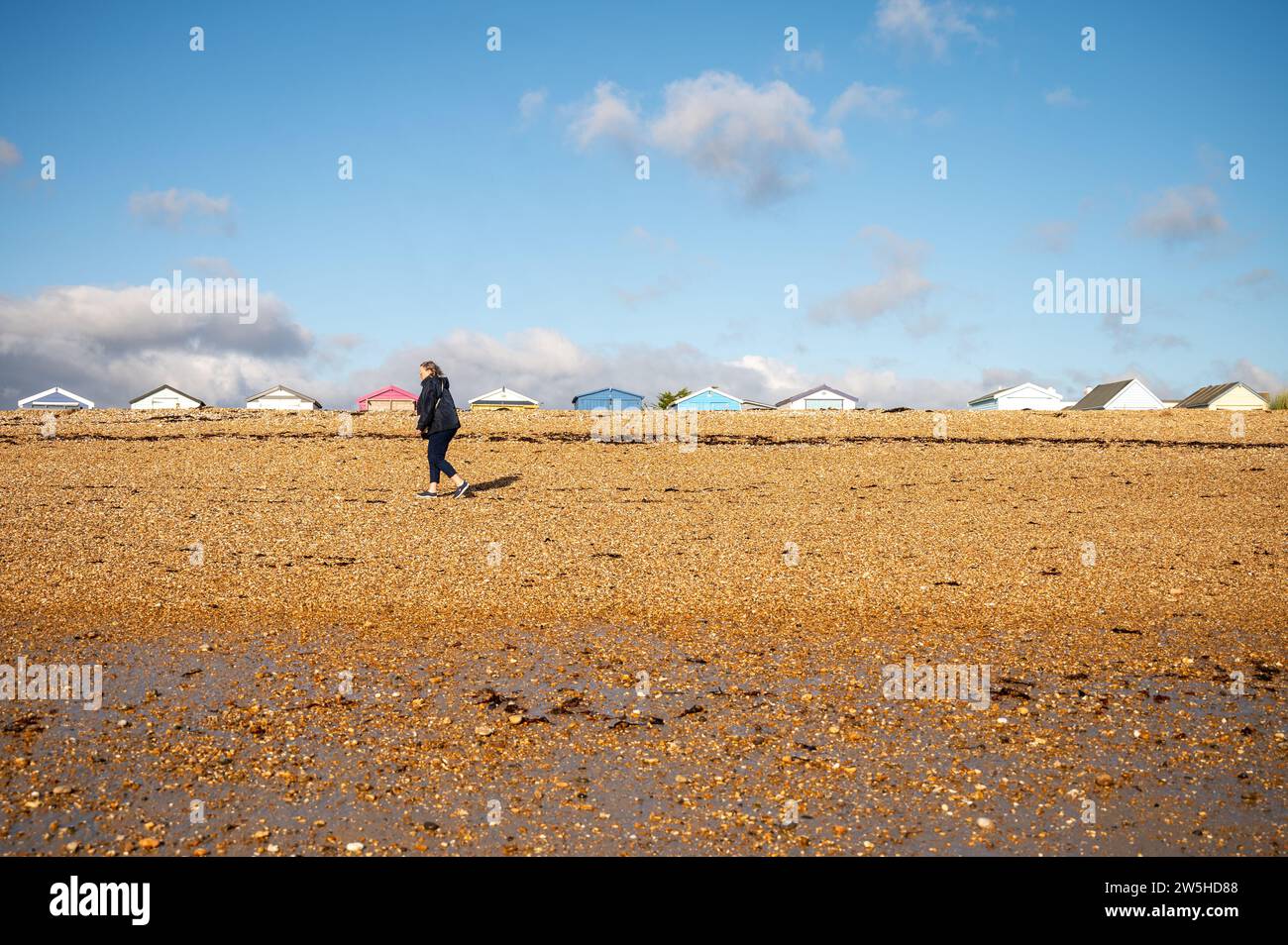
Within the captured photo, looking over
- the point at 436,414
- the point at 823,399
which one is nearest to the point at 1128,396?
the point at 823,399

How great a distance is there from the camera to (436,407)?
56.7 ft

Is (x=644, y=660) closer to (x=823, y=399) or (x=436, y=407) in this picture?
(x=436, y=407)

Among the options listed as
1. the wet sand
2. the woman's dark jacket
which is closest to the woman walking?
the woman's dark jacket

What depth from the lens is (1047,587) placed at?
12.3 meters

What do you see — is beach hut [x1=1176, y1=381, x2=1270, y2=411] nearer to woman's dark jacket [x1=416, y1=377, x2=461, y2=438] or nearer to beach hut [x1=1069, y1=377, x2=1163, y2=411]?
beach hut [x1=1069, y1=377, x2=1163, y2=411]

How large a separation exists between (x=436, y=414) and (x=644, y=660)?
966 centimetres

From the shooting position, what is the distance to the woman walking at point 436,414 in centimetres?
1720

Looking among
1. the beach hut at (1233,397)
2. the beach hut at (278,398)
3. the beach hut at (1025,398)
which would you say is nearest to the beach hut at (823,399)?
the beach hut at (1025,398)

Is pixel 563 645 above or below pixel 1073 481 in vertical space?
below

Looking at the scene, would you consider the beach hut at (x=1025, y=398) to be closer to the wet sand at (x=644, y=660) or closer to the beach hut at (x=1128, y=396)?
the beach hut at (x=1128, y=396)

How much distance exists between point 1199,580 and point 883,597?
15.7 feet
